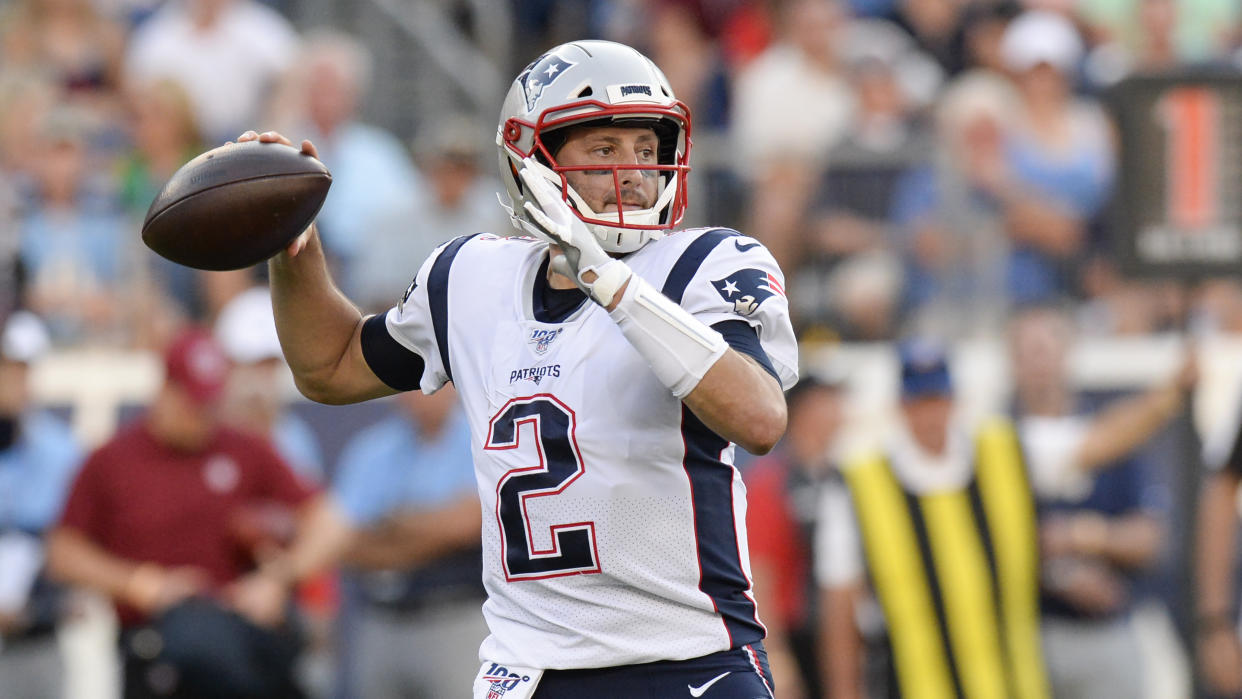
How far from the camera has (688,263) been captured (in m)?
3.67

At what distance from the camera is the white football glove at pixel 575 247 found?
338 cm

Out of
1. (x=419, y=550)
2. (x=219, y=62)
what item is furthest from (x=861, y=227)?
(x=219, y=62)

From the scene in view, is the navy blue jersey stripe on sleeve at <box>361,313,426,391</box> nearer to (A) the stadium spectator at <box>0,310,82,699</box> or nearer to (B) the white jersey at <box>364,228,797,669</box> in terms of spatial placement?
(B) the white jersey at <box>364,228,797,669</box>

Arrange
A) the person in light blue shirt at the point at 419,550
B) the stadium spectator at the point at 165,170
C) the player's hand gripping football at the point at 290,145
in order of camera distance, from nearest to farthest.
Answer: the player's hand gripping football at the point at 290,145 → the person in light blue shirt at the point at 419,550 → the stadium spectator at the point at 165,170

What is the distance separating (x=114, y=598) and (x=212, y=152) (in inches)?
137

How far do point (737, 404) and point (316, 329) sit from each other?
1.16 metres

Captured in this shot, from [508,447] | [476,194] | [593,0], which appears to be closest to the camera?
[508,447]

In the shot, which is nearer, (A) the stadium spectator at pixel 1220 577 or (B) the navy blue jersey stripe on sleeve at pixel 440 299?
(B) the navy blue jersey stripe on sleeve at pixel 440 299

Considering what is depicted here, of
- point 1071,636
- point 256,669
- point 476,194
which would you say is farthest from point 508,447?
point 476,194

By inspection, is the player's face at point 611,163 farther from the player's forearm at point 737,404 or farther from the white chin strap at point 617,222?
the player's forearm at point 737,404

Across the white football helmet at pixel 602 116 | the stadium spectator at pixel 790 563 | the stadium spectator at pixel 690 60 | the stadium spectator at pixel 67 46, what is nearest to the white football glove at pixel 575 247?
the white football helmet at pixel 602 116

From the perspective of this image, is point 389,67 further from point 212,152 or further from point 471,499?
point 212,152

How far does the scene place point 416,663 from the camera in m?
7.26

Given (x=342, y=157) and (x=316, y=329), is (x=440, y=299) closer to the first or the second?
(x=316, y=329)
